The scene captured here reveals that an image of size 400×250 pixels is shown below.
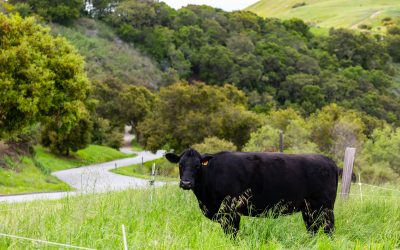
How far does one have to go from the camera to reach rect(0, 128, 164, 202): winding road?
10.3 m

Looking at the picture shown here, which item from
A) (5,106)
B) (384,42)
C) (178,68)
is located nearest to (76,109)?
(5,106)

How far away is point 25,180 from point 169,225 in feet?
79.9

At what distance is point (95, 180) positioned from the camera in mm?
9398

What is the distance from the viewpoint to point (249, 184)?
10.6 meters

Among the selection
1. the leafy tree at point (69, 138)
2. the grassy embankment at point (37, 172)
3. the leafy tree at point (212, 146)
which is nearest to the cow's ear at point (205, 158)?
the grassy embankment at point (37, 172)

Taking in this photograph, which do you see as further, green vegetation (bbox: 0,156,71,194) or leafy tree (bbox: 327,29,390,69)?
leafy tree (bbox: 327,29,390,69)

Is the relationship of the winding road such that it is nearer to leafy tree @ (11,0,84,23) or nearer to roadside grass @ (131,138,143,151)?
roadside grass @ (131,138,143,151)

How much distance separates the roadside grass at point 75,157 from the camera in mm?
48391

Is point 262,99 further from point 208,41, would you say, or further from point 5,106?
point 5,106

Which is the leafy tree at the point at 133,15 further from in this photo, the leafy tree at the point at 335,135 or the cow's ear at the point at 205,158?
the cow's ear at the point at 205,158

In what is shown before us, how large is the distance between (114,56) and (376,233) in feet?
341

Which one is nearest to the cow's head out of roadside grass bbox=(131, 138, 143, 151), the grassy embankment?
the grassy embankment

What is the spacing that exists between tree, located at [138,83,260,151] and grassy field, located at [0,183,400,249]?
41.6 m

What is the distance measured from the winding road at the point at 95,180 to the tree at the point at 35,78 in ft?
13.0
